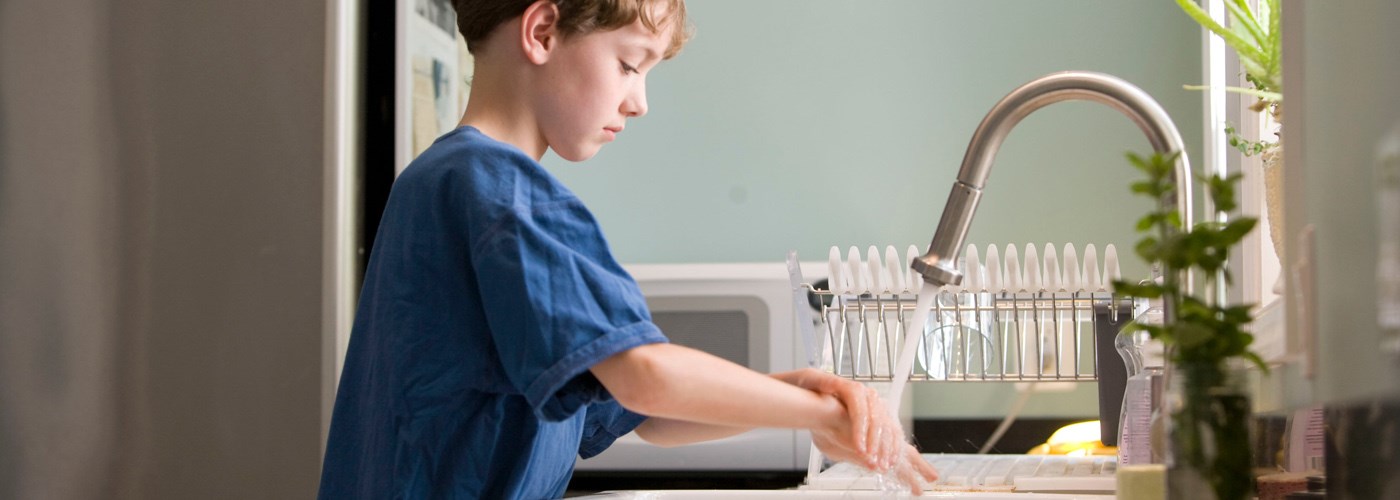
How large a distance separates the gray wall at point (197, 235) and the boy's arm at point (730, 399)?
120 centimetres

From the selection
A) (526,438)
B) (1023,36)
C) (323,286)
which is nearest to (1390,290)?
(526,438)

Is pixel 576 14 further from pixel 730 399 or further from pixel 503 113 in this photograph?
pixel 730 399

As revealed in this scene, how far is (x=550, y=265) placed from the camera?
0.75m

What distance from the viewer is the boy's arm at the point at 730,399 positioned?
0.75m

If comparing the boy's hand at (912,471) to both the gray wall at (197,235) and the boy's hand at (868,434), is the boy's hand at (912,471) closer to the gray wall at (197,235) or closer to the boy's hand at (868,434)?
the boy's hand at (868,434)

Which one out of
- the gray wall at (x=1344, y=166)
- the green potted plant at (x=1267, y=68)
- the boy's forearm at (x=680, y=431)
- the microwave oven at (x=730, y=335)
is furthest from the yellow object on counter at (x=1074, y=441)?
the gray wall at (x=1344, y=166)

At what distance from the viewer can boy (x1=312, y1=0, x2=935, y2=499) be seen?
2.46ft

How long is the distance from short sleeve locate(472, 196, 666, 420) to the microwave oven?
61.2 inches

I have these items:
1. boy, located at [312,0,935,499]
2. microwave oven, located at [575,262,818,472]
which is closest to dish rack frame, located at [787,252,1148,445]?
boy, located at [312,0,935,499]

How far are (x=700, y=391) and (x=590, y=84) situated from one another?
30cm

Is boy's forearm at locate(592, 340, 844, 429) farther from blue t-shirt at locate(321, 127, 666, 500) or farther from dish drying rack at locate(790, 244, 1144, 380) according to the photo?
dish drying rack at locate(790, 244, 1144, 380)

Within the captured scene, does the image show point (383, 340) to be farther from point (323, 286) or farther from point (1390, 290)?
point (323, 286)

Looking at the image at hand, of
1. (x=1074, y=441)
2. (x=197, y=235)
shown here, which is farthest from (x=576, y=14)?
(x=1074, y=441)

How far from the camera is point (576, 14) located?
94cm
